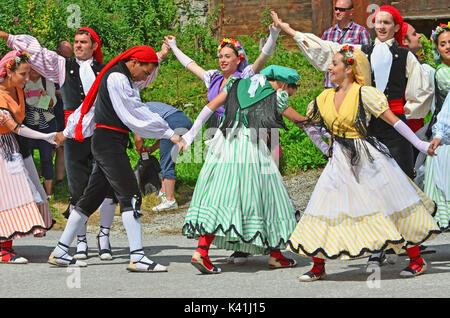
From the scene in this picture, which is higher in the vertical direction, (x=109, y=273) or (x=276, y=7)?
(x=276, y=7)

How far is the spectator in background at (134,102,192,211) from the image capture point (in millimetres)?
10555

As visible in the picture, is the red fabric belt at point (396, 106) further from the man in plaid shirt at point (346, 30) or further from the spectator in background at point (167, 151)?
the spectator in background at point (167, 151)

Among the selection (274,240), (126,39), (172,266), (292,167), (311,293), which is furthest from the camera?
(126,39)

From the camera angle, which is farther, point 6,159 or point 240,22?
point 240,22

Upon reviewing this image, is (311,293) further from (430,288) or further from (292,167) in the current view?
(292,167)

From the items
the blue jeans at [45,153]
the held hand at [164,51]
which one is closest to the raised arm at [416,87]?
the held hand at [164,51]

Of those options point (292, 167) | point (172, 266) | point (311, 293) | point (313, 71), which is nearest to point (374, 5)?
point (313, 71)

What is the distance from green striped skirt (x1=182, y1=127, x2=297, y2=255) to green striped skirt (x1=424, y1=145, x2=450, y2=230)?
1199 mm

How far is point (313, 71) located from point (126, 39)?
340 centimetres

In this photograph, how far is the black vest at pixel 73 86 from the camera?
7949mm

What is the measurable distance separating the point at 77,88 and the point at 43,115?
2918 millimetres

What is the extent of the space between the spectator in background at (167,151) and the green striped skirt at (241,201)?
350 cm

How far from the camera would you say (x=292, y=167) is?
37.9 feet

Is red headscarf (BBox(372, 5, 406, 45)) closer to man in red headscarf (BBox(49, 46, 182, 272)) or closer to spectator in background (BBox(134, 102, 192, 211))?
man in red headscarf (BBox(49, 46, 182, 272))
